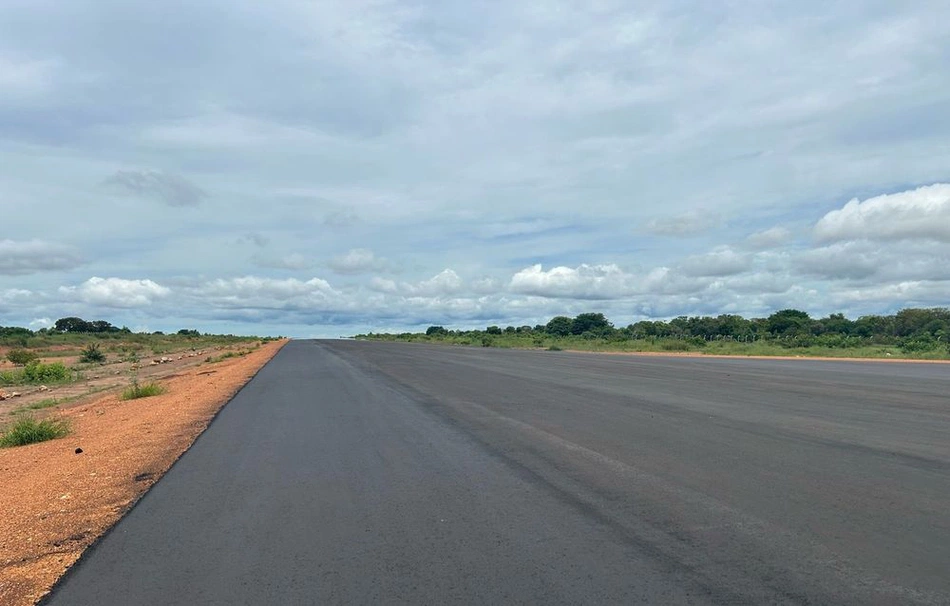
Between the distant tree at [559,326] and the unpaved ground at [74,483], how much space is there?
12397 centimetres

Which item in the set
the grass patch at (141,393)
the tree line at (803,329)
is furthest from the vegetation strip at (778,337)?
the grass patch at (141,393)

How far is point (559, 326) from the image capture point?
14475cm

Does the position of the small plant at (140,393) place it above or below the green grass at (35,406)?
above

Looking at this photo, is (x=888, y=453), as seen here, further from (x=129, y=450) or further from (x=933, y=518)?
(x=129, y=450)

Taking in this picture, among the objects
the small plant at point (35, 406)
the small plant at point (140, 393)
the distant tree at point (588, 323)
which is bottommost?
the small plant at point (35, 406)

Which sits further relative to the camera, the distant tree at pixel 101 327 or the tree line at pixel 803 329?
the distant tree at pixel 101 327

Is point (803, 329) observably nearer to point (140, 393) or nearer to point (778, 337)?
point (778, 337)

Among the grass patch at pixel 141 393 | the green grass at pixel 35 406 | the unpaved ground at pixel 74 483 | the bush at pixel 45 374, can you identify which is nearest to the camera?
the unpaved ground at pixel 74 483

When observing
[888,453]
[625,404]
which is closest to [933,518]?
[888,453]

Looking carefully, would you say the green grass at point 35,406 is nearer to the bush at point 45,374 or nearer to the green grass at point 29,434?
the green grass at point 29,434

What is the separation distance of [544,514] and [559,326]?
139 meters

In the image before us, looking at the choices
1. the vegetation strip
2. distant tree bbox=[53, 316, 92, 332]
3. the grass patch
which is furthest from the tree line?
distant tree bbox=[53, 316, 92, 332]

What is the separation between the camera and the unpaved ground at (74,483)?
602 cm

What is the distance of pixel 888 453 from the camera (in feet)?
33.4
